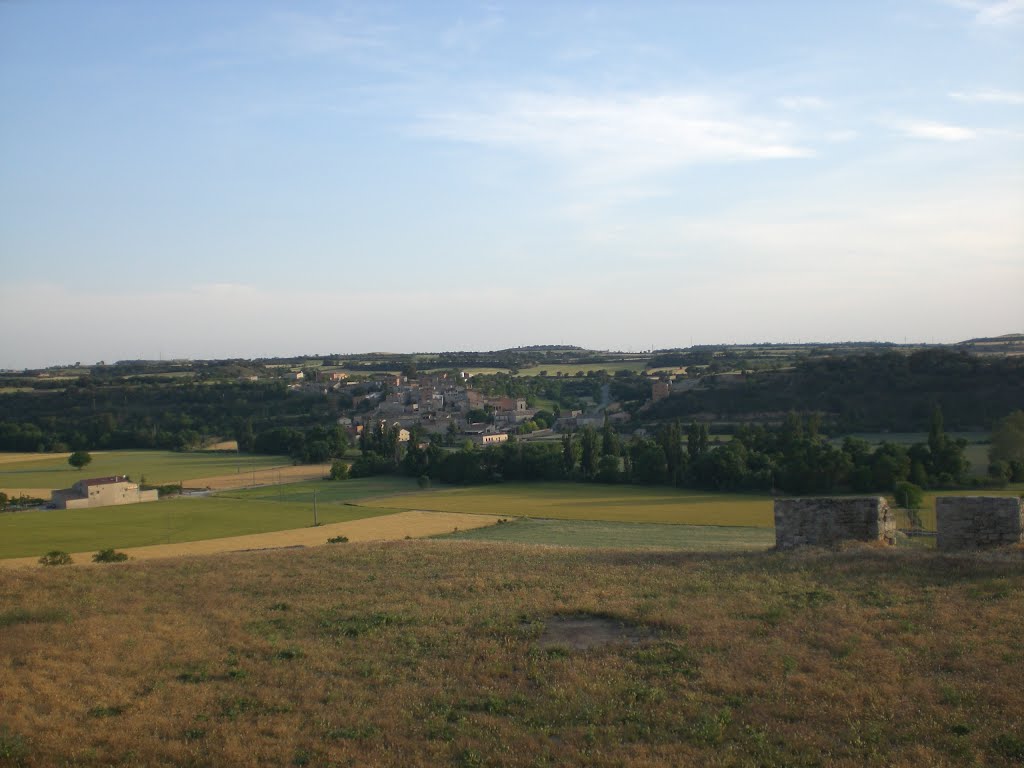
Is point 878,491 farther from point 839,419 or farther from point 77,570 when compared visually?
point 77,570

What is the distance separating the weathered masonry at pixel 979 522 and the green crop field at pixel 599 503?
22187 millimetres

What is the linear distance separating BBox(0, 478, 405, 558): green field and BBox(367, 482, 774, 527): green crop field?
5322 millimetres

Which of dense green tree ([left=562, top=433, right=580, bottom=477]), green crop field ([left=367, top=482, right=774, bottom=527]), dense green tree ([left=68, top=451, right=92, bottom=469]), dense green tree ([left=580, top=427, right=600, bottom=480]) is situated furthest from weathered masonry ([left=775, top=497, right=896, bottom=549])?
dense green tree ([left=68, top=451, right=92, bottom=469])

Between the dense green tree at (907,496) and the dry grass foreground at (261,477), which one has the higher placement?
the dense green tree at (907,496)

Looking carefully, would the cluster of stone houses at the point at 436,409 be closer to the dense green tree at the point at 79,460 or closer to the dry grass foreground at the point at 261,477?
the dry grass foreground at the point at 261,477

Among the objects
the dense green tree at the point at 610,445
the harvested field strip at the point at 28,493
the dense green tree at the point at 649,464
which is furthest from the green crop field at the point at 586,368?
the harvested field strip at the point at 28,493

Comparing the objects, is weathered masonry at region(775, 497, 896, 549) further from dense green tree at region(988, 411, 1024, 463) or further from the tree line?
dense green tree at region(988, 411, 1024, 463)

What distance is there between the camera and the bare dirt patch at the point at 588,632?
39.3 feet

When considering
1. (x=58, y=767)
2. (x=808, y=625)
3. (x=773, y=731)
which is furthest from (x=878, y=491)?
(x=58, y=767)

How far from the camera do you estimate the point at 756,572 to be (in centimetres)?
1592

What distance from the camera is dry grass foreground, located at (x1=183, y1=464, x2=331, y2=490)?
6444 centimetres

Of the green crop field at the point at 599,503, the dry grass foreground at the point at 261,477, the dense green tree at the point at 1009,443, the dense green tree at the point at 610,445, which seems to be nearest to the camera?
the green crop field at the point at 599,503

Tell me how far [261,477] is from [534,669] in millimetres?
61911

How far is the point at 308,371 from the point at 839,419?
119 metres
